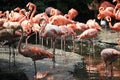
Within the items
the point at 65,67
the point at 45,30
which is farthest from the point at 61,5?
the point at 65,67

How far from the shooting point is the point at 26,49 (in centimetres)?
781

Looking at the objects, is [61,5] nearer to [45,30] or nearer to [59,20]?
[59,20]

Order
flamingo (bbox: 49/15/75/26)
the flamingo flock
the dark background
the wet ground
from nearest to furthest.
→ the wet ground, the flamingo flock, flamingo (bbox: 49/15/75/26), the dark background

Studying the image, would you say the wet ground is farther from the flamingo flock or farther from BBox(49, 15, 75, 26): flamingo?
BBox(49, 15, 75, 26): flamingo

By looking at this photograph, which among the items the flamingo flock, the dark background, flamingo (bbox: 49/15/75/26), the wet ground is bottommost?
the wet ground

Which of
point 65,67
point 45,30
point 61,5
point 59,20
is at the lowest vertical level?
point 65,67

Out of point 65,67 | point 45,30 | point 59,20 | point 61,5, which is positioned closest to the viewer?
point 65,67

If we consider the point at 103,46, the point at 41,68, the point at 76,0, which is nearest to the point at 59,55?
the point at 41,68

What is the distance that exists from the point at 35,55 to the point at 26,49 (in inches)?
8.2

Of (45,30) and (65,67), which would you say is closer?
(65,67)

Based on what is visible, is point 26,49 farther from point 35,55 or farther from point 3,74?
point 3,74

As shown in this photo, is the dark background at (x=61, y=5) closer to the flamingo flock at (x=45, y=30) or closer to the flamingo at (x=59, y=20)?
the flamingo flock at (x=45, y=30)

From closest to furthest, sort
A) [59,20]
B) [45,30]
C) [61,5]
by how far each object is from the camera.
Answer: [45,30]
[59,20]
[61,5]

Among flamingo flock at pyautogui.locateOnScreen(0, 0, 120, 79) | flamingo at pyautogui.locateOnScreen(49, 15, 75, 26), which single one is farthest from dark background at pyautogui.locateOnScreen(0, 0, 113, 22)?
flamingo at pyautogui.locateOnScreen(49, 15, 75, 26)
